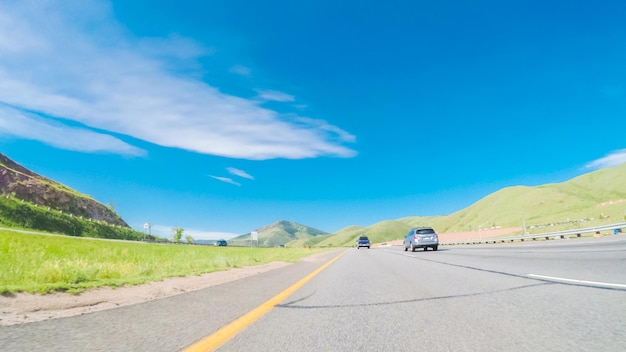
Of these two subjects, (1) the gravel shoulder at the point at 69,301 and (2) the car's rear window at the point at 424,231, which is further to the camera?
(2) the car's rear window at the point at 424,231

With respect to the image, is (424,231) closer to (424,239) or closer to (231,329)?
(424,239)

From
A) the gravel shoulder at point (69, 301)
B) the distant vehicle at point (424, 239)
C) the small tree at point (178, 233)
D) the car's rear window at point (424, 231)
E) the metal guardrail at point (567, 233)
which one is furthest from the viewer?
the small tree at point (178, 233)

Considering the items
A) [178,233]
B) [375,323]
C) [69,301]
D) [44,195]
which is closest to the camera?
[375,323]

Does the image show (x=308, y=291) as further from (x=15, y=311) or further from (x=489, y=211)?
(x=489, y=211)

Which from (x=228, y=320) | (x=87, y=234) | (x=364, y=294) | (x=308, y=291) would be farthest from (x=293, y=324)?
(x=87, y=234)

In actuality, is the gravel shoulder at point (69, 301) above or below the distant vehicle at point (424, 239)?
below

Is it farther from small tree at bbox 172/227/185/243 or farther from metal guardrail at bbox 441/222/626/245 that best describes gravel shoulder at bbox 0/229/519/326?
small tree at bbox 172/227/185/243

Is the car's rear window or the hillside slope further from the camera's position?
the hillside slope

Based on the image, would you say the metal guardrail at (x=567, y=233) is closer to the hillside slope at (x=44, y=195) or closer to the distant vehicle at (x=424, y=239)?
the distant vehicle at (x=424, y=239)

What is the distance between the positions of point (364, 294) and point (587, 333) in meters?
3.85

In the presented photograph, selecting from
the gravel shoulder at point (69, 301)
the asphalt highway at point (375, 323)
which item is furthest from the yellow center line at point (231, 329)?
the gravel shoulder at point (69, 301)

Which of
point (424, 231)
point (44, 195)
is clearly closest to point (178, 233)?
point (44, 195)

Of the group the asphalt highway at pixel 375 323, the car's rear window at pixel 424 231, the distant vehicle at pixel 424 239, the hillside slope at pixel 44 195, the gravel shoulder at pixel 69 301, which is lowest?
the asphalt highway at pixel 375 323

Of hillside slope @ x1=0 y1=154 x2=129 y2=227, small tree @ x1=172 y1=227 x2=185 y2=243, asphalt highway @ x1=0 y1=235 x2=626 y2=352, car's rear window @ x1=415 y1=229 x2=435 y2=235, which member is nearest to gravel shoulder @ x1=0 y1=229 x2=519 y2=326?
asphalt highway @ x1=0 y1=235 x2=626 y2=352
